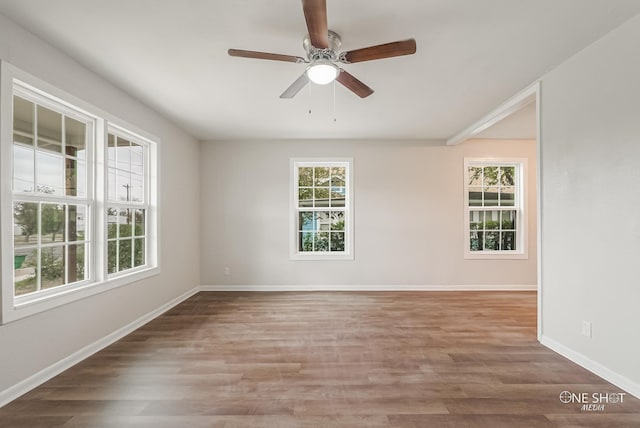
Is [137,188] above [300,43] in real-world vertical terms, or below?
below

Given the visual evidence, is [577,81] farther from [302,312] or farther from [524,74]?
[302,312]

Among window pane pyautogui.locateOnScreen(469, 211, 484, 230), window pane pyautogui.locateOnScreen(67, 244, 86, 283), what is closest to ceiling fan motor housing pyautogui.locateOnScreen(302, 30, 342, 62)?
window pane pyautogui.locateOnScreen(67, 244, 86, 283)

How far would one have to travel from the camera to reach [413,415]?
1890 mm

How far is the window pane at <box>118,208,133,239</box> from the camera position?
10.9ft

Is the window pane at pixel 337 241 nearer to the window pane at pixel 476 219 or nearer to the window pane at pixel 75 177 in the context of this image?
the window pane at pixel 476 219

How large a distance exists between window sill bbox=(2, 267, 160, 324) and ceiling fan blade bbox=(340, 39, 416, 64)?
278 cm

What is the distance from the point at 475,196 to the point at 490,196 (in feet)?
0.87

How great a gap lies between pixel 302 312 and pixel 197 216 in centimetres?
249

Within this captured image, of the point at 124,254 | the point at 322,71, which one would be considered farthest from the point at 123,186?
the point at 322,71

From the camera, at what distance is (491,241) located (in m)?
5.23

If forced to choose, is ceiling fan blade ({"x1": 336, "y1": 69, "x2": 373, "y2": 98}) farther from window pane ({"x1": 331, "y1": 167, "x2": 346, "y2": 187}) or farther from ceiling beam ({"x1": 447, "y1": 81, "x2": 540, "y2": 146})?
window pane ({"x1": 331, "y1": 167, "x2": 346, "y2": 187})

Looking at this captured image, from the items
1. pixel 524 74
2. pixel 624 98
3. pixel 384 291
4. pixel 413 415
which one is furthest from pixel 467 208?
pixel 413 415

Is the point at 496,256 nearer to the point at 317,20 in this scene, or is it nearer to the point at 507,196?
the point at 507,196

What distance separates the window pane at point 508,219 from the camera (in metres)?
5.23
